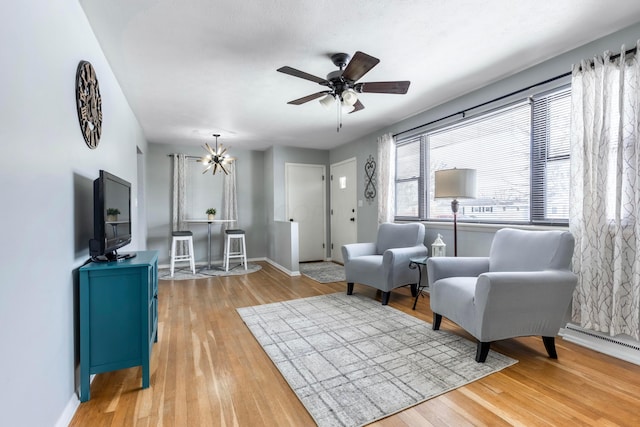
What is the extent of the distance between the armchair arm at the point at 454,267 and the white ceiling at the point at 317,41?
1750mm

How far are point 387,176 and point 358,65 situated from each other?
8.21ft

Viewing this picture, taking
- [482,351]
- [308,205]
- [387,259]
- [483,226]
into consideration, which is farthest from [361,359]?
[308,205]

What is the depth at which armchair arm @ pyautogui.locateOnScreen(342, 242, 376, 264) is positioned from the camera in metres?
3.74

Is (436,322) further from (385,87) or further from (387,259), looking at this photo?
(385,87)

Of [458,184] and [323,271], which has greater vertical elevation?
[458,184]

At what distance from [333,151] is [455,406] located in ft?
17.0

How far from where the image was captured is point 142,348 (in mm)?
1822

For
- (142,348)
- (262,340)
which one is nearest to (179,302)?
(262,340)

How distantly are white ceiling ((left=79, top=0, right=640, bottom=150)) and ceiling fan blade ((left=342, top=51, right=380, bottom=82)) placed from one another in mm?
248

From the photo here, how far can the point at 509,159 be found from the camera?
302 cm

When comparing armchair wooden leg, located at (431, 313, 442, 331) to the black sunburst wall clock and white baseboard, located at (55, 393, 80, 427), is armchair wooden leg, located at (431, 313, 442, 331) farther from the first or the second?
the black sunburst wall clock

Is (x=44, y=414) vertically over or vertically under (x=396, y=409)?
over

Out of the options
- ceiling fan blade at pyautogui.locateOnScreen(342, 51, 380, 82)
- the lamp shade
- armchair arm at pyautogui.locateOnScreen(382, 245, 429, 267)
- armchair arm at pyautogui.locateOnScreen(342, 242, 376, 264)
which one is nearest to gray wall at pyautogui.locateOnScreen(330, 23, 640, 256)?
armchair arm at pyautogui.locateOnScreen(382, 245, 429, 267)

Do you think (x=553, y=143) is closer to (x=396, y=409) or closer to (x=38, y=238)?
(x=396, y=409)
